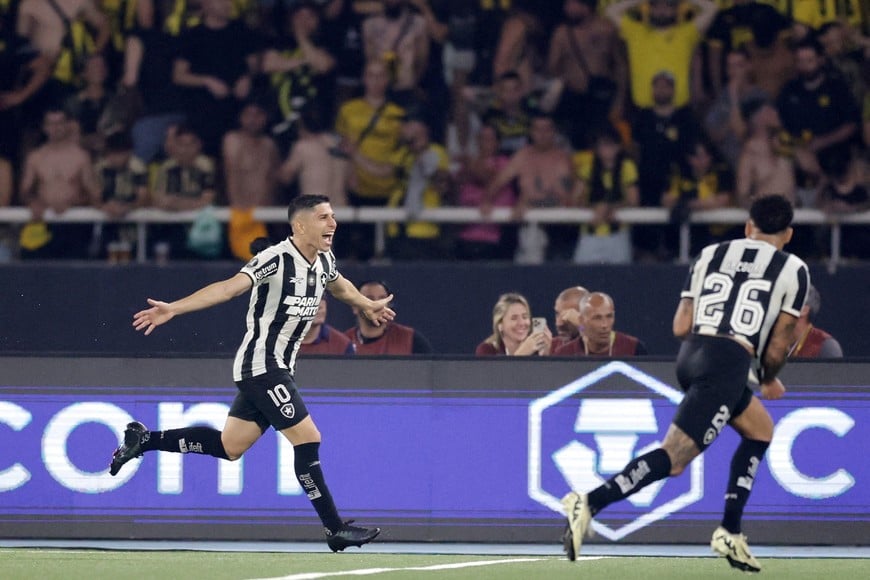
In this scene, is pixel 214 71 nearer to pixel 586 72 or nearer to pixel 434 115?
pixel 434 115

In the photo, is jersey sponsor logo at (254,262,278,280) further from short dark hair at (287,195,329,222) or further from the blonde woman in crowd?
the blonde woman in crowd

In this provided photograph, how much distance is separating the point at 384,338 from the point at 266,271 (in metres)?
2.83

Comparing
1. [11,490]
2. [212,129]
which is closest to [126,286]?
[212,129]

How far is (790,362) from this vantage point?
430 inches

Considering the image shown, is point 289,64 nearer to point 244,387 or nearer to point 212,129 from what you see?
point 212,129

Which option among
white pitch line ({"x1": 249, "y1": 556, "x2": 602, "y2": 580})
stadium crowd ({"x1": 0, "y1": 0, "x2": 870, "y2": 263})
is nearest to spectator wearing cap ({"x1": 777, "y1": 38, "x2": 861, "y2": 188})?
stadium crowd ({"x1": 0, "y1": 0, "x2": 870, "y2": 263})

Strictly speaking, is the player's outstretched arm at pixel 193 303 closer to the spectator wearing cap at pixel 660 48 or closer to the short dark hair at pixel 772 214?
the short dark hair at pixel 772 214

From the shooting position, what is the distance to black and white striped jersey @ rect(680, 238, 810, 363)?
336 inches

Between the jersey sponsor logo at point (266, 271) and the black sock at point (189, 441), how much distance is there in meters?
1.02

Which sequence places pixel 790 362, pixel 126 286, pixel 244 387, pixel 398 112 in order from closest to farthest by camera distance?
pixel 244 387, pixel 790 362, pixel 126 286, pixel 398 112

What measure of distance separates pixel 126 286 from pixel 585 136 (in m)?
4.20

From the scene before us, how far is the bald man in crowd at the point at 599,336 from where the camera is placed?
38.0 ft

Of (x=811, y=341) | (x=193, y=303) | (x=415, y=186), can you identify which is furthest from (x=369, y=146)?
(x=193, y=303)

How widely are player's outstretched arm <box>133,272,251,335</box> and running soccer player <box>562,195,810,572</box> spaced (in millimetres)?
2167
